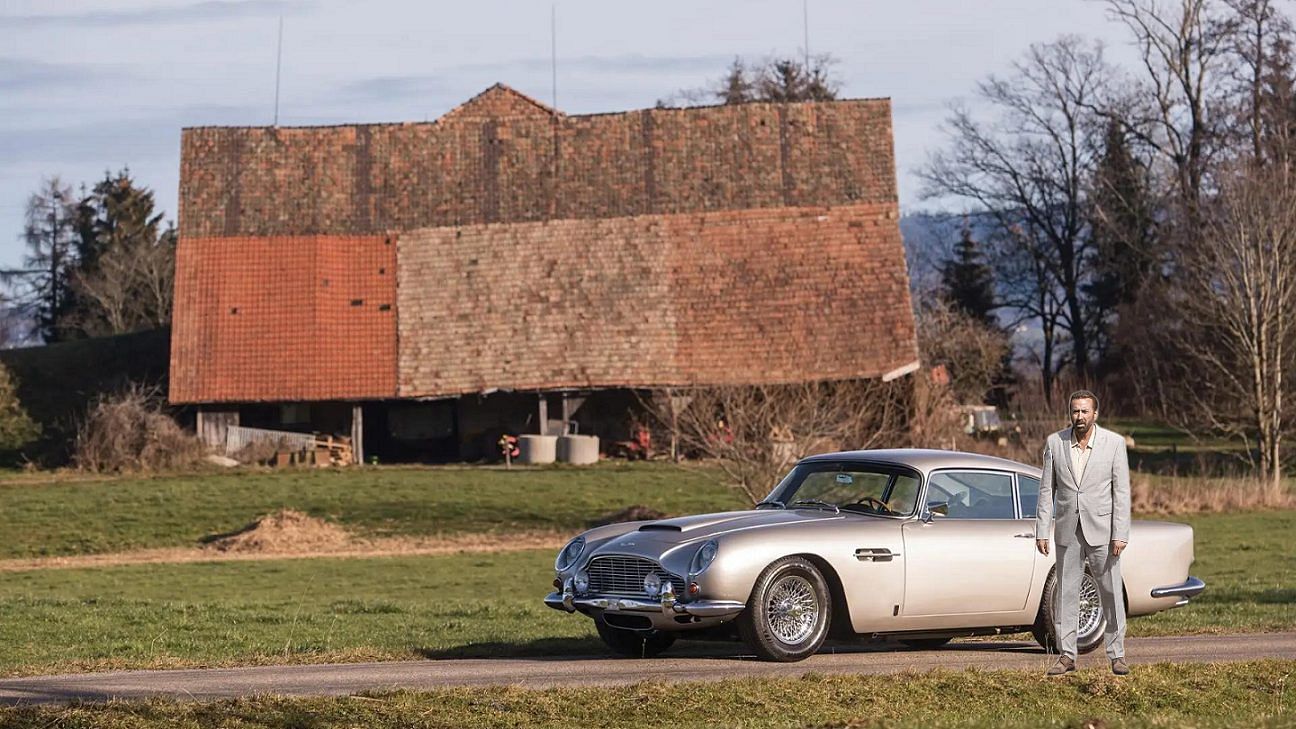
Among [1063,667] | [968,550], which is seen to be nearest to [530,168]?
[968,550]

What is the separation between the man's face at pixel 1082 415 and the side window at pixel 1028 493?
2324 mm

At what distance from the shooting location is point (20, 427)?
1898 inches

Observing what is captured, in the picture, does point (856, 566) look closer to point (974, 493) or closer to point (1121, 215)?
point (974, 493)

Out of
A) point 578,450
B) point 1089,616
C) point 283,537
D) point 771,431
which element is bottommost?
point 283,537

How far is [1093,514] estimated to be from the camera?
10586mm

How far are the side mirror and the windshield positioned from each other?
100mm

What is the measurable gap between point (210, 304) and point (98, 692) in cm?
3850

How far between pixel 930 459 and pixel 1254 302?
35595mm

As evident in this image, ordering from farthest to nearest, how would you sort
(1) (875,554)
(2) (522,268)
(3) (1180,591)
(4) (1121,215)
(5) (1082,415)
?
(4) (1121,215)
(2) (522,268)
(3) (1180,591)
(1) (875,554)
(5) (1082,415)

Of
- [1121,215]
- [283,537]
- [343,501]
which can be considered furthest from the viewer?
[1121,215]

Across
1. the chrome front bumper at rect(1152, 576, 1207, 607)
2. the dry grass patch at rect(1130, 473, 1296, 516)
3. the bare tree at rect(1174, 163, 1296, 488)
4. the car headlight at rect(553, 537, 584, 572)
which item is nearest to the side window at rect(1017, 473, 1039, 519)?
the chrome front bumper at rect(1152, 576, 1207, 607)

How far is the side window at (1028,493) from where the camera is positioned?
1285cm

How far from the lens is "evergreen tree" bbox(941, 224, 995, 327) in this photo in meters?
76.8

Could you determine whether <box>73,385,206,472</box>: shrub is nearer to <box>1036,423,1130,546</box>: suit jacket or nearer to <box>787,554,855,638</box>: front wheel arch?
<box>787,554,855,638</box>: front wheel arch
